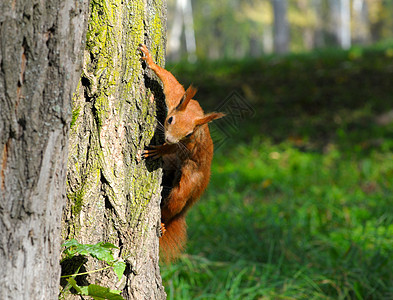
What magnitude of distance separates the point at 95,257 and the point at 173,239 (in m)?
0.84

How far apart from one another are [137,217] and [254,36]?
41190mm

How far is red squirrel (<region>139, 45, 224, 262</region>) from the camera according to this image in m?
1.87

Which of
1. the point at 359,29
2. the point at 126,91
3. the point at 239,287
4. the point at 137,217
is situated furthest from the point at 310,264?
the point at 359,29

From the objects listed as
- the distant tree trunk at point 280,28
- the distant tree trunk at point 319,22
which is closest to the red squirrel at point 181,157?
the distant tree trunk at point 280,28

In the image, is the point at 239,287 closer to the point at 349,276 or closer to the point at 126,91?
the point at 349,276

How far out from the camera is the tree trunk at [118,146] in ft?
5.06

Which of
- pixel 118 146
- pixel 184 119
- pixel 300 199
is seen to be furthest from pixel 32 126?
pixel 300 199

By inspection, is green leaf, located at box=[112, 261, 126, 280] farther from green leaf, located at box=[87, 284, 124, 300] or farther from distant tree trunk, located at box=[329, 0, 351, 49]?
A: distant tree trunk, located at box=[329, 0, 351, 49]

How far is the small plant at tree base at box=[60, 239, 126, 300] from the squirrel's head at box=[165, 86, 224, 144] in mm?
513

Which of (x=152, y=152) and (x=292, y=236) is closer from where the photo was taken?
(x=152, y=152)

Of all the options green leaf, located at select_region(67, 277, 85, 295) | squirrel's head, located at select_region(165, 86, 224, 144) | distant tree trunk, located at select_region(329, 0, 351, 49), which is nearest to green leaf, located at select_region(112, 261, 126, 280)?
green leaf, located at select_region(67, 277, 85, 295)

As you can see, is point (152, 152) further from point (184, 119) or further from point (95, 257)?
point (95, 257)

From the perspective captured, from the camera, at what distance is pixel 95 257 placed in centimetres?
147

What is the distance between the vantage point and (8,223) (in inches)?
49.1
